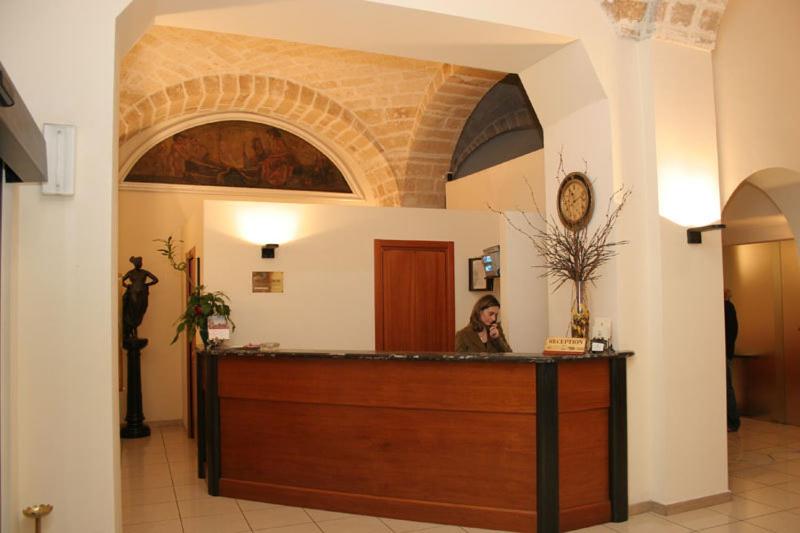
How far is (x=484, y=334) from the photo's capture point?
219 inches

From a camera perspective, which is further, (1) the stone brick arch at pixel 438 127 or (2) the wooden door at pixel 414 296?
(1) the stone brick arch at pixel 438 127

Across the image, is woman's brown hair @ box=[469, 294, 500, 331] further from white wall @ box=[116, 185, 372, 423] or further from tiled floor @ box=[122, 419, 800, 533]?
white wall @ box=[116, 185, 372, 423]

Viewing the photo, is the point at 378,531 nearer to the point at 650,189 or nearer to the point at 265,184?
the point at 650,189

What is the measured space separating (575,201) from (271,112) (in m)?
5.36

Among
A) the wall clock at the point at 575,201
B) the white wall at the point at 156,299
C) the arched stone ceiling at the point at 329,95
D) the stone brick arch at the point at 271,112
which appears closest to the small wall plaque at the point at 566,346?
the wall clock at the point at 575,201

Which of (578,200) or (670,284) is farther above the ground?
(578,200)

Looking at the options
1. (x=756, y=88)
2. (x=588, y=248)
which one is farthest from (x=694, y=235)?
(x=756, y=88)

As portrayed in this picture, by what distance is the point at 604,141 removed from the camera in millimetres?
4664

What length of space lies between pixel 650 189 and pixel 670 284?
0.69 m

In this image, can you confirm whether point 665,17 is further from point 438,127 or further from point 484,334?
point 438,127

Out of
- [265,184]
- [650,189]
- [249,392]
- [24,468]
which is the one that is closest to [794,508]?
[650,189]

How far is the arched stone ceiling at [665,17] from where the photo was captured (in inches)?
184

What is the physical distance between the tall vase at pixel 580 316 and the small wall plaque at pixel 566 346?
217mm

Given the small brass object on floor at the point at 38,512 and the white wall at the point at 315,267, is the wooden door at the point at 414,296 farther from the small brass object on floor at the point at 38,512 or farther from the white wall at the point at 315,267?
the small brass object on floor at the point at 38,512
